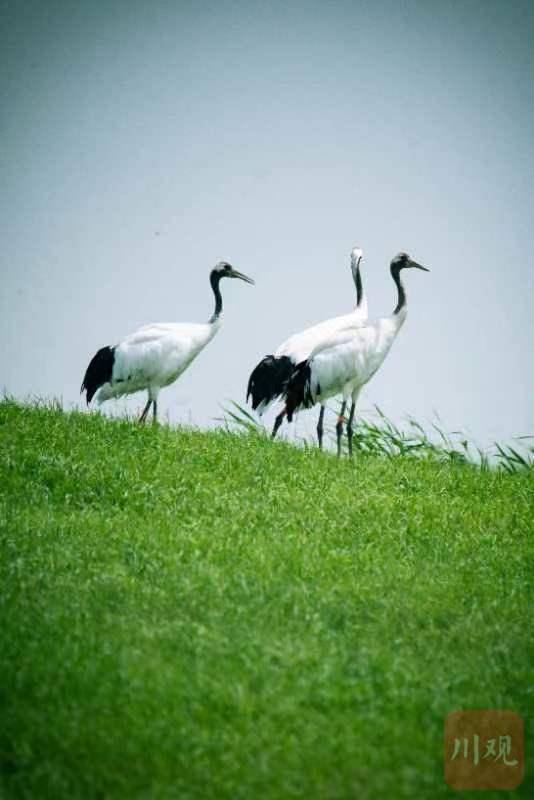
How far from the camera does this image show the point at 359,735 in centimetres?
481

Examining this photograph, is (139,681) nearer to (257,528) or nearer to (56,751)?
(56,751)

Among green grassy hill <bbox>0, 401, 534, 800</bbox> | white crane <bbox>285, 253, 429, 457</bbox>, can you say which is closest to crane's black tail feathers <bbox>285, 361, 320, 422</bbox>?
white crane <bbox>285, 253, 429, 457</bbox>

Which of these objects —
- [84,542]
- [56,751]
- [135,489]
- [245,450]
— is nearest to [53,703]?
[56,751]

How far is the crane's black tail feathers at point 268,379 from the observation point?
45.3 feet

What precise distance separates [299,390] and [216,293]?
273 centimetres

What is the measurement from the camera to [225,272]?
1518cm

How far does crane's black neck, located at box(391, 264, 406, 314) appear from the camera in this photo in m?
13.0

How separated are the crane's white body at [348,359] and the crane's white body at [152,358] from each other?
188 cm

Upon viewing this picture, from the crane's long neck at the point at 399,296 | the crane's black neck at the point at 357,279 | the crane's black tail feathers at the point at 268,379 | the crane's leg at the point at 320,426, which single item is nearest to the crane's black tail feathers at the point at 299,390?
the crane's leg at the point at 320,426

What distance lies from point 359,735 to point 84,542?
3.30 m

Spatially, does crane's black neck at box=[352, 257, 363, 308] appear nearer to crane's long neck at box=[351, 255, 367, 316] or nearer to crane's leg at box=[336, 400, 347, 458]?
crane's long neck at box=[351, 255, 367, 316]

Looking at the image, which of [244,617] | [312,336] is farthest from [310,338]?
[244,617]

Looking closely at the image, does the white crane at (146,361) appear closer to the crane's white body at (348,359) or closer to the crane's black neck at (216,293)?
the crane's black neck at (216,293)

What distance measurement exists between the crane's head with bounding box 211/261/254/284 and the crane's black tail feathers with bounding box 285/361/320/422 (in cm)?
276
